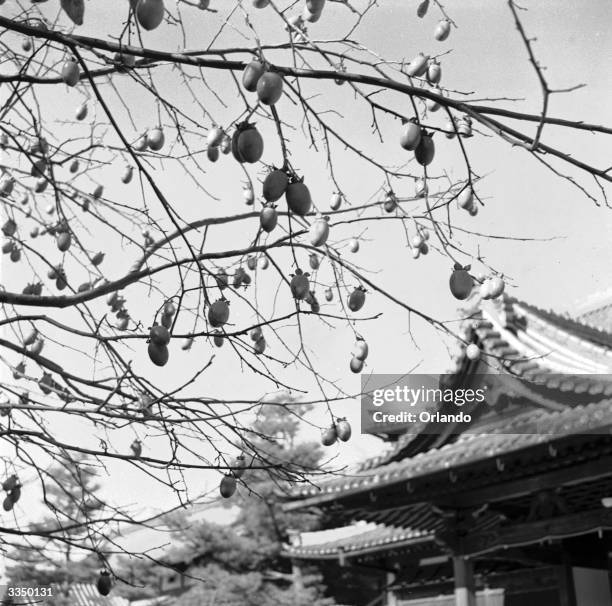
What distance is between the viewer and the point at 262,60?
1494 millimetres

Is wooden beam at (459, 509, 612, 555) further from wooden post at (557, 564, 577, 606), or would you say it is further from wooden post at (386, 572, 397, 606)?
wooden post at (386, 572, 397, 606)

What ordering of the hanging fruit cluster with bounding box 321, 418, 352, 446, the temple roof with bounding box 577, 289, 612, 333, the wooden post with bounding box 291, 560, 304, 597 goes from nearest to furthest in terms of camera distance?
the hanging fruit cluster with bounding box 321, 418, 352, 446
the temple roof with bounding box 577, 289, 612, 333
the wooden post with bounding box 291, 560, 304, 597

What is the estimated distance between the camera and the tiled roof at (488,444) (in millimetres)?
4512

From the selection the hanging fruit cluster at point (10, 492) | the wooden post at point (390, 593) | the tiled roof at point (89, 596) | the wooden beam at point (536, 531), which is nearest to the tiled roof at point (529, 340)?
the wooden beam at point (536, 531)

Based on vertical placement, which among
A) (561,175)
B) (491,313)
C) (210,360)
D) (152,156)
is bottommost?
(210,360)

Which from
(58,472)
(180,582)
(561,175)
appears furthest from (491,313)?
(180,582)

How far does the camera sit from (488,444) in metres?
5.11

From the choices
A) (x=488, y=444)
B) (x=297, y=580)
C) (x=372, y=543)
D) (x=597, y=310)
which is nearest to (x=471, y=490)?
(x=488, y=444)

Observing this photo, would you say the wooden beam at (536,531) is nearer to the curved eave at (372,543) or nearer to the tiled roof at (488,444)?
the tiled roof at (488,444)

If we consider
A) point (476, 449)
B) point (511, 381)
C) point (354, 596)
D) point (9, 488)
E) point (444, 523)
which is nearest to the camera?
point (9, 488)

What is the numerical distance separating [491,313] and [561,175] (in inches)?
198

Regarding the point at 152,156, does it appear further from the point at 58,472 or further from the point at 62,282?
the point at 58,472

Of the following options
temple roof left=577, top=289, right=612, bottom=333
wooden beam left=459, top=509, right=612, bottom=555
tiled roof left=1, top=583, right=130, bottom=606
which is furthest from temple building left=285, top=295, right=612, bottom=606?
tiled roof left=1, top=583, right=130, bottom=606

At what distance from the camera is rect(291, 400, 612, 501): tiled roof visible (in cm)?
451
